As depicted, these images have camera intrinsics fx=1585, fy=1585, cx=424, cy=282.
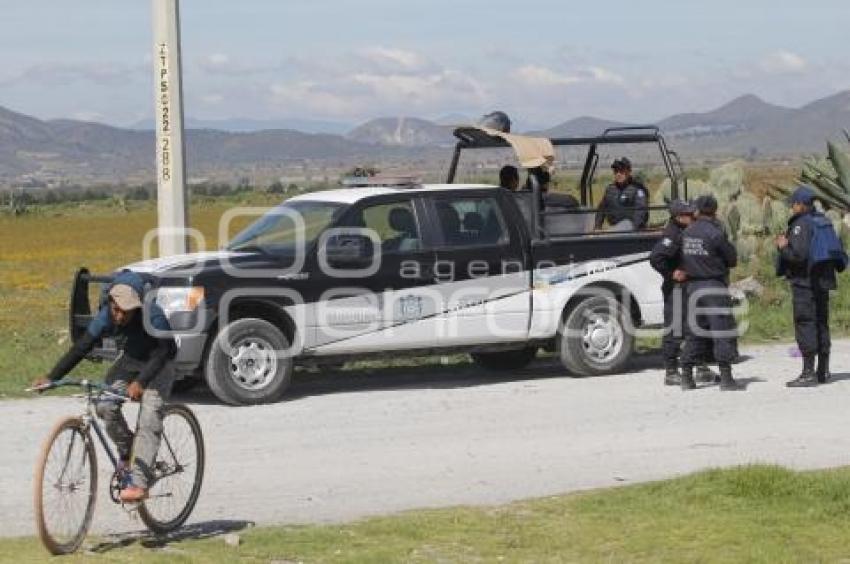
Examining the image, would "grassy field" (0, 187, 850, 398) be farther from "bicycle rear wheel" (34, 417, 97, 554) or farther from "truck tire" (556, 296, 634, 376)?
"bicycle rear wheel" (34, 417, 97, 554)

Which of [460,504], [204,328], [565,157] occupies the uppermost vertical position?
[565,157]

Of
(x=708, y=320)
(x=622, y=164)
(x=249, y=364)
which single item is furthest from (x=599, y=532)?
(x=622, y=164)

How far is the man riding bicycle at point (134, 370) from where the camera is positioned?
27.6ft

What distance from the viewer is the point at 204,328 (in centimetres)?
1333

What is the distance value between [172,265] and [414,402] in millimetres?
2409

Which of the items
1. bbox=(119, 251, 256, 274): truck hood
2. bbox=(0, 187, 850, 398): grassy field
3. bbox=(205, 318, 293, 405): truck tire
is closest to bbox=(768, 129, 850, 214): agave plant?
bbox=(0, 187, 850, 398): grassy field

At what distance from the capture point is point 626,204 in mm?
16062

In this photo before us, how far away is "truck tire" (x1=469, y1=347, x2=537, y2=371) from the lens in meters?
16.0

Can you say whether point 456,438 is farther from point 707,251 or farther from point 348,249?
point 707,251

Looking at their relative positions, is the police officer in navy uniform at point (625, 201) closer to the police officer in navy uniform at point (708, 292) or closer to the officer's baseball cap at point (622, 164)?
the officer's baseball cap at point (622, 164)

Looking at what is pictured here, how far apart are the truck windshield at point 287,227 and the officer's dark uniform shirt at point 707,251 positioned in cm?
313

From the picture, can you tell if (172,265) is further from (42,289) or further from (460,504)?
(42,289)

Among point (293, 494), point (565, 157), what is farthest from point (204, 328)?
point (565, 157)

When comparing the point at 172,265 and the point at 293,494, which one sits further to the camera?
the point at 172,265
